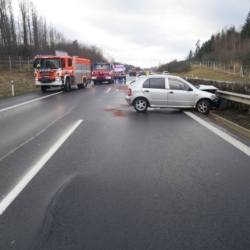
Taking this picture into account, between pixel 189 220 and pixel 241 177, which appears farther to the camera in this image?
pixel 241 177

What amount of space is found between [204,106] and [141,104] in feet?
8.73

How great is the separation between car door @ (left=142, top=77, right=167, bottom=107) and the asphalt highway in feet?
12.7

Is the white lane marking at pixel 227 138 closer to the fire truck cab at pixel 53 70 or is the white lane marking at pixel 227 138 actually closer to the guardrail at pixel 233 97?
the guardrail at pixel 233 97

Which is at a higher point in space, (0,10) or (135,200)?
(0,10)

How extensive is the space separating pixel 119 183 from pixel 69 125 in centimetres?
554

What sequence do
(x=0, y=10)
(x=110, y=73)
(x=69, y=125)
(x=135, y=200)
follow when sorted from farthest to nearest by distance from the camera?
(x=0, y=10) → (x=110, y=73) → (x=69, y=125) → (x=135, y=200)

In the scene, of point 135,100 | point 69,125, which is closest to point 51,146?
point 69,125

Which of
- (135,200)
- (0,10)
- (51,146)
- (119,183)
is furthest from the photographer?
(0,10)

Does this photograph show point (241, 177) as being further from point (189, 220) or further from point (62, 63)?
point (62, 63)

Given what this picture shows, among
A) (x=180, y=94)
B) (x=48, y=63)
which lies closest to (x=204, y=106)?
(x=180, y=94)

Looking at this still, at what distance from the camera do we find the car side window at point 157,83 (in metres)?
12.6

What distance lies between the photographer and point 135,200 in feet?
13.9

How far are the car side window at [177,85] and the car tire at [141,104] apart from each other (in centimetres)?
127

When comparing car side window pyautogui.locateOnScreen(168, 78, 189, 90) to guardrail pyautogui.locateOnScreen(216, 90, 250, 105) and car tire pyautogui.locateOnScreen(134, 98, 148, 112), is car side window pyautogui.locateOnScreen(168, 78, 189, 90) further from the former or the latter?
guardrail pyautogui.locateOnScreen(216, 90, 250, 105)
